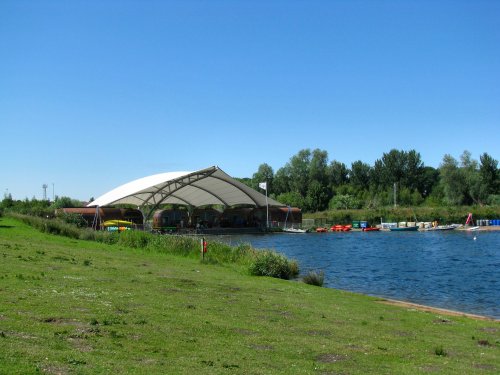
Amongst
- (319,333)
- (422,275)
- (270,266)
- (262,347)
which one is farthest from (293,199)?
(262,347)

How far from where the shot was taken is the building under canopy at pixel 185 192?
7794 cm

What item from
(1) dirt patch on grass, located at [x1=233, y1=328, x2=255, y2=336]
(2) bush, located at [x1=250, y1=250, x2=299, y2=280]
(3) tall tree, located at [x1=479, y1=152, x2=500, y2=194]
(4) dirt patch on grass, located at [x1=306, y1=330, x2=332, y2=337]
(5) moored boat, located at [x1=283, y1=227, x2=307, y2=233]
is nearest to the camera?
(1) dirt patch on grass, located at [x1=233, y1=328, x2=255, y2=336]

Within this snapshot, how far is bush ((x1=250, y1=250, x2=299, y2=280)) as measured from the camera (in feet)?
83.8

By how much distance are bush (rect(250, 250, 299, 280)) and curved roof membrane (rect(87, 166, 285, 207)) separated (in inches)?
1949

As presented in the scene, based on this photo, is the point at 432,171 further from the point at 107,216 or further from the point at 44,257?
the point at 44,257

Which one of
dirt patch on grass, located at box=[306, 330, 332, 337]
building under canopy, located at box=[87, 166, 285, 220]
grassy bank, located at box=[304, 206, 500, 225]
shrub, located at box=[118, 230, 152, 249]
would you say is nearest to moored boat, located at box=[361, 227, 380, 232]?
grassy bank, located at box=[304, 206, 500, 225]

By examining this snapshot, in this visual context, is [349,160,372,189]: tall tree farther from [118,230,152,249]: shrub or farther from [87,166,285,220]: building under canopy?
[118,230,152,249]: shrub

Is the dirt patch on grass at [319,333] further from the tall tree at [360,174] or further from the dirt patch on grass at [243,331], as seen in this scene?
the tall tree at [360,174]

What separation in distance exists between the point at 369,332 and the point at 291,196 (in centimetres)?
11842

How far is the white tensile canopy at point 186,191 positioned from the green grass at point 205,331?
59831 millimetres

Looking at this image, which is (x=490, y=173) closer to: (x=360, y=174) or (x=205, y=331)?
(x=360, y=174)

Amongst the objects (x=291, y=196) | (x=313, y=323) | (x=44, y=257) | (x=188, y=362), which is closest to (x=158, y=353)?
(x=188, y=362)

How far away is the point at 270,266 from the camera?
25828 mm

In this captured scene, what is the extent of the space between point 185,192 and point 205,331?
8064 centimetres
